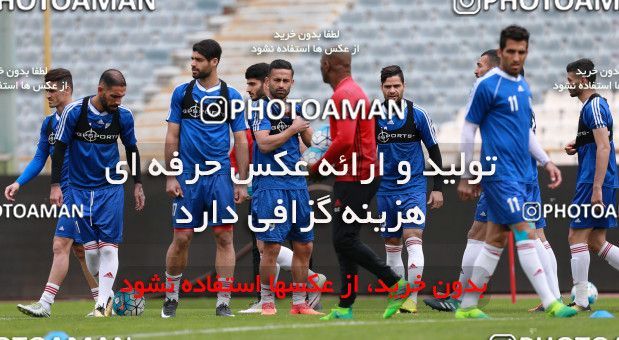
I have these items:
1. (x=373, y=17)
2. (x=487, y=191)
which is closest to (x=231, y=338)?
(x=487, y=191)

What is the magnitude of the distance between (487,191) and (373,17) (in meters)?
11.6

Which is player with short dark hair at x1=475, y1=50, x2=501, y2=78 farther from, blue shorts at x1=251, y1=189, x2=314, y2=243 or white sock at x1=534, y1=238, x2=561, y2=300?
blue shorts at x1=251, y1=189, x2=314, y2=243

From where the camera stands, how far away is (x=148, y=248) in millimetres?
14344

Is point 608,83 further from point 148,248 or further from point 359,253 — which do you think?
point 359,253

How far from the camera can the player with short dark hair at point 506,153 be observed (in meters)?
8.70

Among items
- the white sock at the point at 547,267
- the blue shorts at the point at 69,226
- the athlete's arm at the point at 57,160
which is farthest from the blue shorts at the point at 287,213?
the white sock at the point at 547,267

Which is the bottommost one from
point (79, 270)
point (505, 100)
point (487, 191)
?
point (79, 270)

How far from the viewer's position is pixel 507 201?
8688 mm

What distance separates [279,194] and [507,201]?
228 cm

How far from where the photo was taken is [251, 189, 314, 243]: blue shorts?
10.3 m

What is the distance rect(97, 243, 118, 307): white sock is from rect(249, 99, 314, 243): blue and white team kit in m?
1.19

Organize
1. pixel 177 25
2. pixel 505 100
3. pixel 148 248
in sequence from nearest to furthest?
pixel 505 100, pixel 148 248, pixel 177 25

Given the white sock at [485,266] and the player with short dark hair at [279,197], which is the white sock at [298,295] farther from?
the white sock at [485,266]

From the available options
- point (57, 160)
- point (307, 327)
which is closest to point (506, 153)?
point (307, 327)
